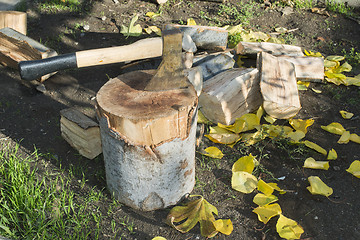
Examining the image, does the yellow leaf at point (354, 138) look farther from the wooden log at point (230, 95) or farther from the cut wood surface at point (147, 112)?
the cut wood surface at point (147, 112)

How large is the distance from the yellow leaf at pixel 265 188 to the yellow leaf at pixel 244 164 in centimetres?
17

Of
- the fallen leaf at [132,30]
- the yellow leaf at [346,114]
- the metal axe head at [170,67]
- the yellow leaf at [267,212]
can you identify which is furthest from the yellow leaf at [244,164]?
the fallen leaf at [132,30]

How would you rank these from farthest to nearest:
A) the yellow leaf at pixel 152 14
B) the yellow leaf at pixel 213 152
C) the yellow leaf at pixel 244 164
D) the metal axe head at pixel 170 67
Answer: the yellow leaf at pixel 152 14 < the yellow leaf at pixel 213 152 < the yellow leaf at pixel 244 164 < the metal axe head at pixel 170 67

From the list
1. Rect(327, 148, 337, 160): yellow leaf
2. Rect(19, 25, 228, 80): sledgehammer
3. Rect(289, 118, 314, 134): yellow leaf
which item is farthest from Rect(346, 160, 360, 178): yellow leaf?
Rect(19, 25, 228, 80): sledgehammer

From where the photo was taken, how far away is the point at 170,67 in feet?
8.63

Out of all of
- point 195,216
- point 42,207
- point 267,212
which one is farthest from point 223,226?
point 42,207

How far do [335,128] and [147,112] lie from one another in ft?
6.29

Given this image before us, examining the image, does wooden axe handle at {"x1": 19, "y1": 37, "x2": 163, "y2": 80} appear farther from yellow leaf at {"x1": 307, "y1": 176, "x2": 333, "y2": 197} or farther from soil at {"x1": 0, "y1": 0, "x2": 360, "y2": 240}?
yellow leaf at {"x1": 307, "y1": 176, "x2": 333, "y2": 197}

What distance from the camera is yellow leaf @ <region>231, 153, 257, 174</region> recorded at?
122 inches

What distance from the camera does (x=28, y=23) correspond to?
16.1 ft

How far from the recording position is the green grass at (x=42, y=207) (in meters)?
2.63

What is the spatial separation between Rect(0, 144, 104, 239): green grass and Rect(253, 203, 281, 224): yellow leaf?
1.09 meters

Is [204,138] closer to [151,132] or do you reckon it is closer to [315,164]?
[315,164]

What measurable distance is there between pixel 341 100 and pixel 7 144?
3.15 meters
